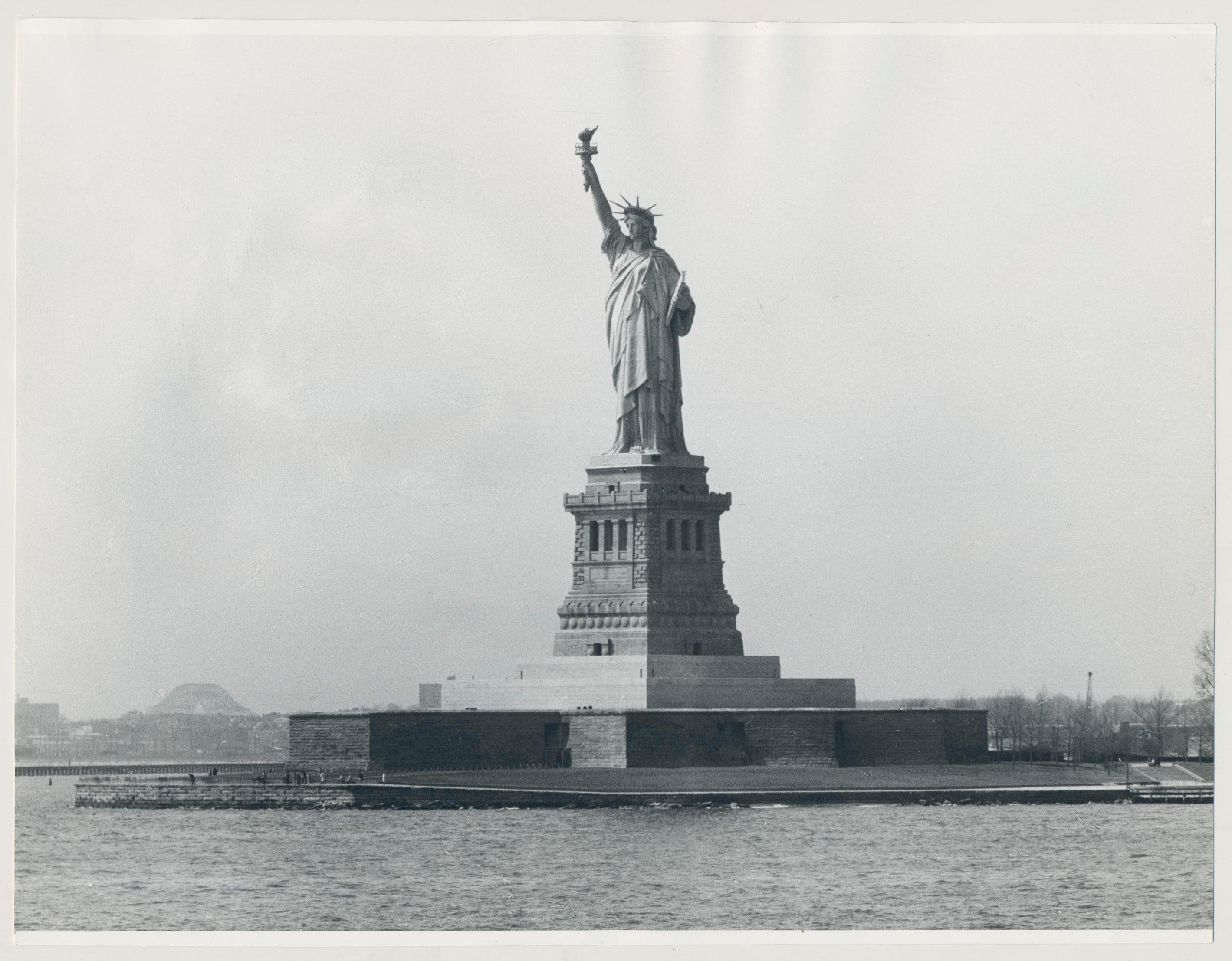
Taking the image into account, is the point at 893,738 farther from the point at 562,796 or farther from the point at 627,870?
the point at 627,870

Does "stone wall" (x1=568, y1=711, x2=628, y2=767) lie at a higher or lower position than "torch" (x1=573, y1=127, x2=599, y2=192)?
lower

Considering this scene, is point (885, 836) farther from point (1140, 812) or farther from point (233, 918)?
point (233, 918)

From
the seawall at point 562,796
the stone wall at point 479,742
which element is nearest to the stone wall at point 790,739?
the seawall at point 562,796

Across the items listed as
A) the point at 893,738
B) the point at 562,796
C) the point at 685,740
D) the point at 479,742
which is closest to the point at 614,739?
the point at 685,740

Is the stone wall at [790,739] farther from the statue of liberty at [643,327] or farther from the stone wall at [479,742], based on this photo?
the statue of liberty at [643,327]

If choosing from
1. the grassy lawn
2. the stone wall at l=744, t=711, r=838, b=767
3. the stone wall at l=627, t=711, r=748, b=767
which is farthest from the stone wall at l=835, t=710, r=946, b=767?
the stone wall at l=627, t=711, r=748, b=767

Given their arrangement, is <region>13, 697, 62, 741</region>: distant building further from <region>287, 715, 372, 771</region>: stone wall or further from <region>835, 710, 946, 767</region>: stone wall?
<region>835, 710, 946, 767</region>: stone wall

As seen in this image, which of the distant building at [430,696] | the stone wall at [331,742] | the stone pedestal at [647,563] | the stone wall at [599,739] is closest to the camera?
the stone wall at [599,739]
